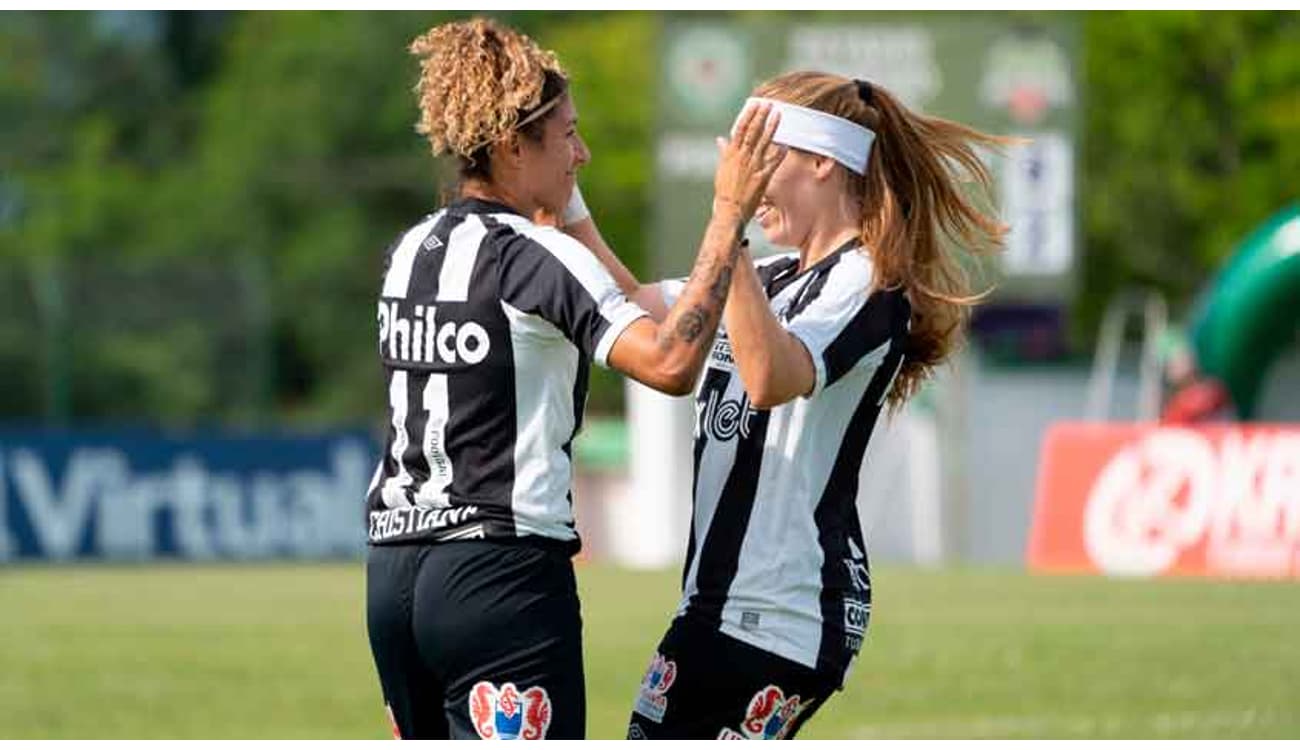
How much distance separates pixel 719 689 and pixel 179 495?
2249cm

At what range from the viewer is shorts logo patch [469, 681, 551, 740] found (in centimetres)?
512

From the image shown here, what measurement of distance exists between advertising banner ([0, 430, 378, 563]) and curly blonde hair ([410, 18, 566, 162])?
21.9 m

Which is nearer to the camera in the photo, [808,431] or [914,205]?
[808,431]

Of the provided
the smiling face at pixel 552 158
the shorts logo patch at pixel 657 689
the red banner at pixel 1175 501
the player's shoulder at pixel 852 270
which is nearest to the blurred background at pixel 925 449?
the red banner at pixel 1175 501

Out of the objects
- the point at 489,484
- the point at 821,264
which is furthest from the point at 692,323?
the point at 821,264

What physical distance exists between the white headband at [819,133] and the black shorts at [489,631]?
37.7 inches

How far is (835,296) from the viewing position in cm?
540

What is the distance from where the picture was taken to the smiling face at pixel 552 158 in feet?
17.4

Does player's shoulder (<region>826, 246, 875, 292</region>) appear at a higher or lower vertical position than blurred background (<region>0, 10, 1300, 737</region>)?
higher

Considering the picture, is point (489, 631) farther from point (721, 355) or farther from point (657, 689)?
point (721, 355)

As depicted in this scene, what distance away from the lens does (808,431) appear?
541 centimetres

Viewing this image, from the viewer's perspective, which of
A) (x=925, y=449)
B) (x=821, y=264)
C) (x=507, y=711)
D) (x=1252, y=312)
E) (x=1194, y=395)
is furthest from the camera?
(x=925, y=449)

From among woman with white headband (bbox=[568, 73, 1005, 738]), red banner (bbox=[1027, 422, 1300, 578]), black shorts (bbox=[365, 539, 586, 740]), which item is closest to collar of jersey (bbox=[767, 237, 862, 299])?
woman with white headband (bbox=[568, 73, 1005, 738])

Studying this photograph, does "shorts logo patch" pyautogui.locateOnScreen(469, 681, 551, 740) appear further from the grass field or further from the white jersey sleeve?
the grass field
